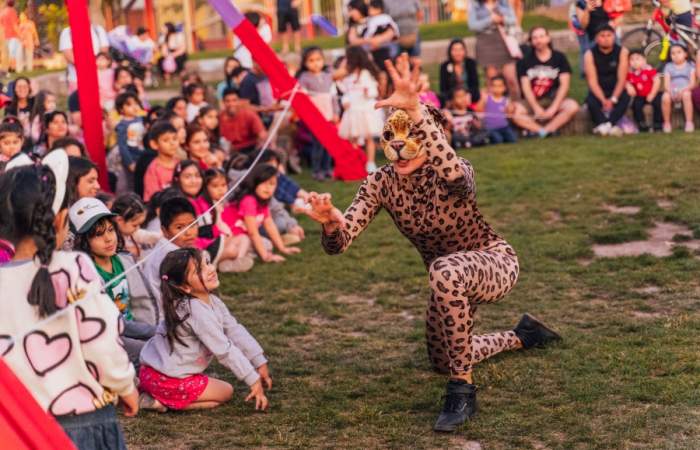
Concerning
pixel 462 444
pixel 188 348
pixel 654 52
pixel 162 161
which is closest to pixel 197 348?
pixel 188 348

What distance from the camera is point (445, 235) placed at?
17.2 ft

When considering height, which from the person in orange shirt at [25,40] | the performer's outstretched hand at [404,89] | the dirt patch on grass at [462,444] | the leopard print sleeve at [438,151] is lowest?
the dirt patch on grass at [462,444]

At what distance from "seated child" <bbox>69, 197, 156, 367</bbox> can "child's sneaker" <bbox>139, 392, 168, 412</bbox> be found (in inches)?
11.7

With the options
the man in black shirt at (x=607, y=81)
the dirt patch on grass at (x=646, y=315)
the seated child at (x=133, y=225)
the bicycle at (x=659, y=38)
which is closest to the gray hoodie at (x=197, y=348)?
the seated child at (x=133, y=225)

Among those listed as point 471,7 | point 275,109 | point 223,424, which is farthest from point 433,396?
point 471,7

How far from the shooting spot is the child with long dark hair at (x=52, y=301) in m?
3.34

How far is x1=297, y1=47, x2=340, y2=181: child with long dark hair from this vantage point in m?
11.3

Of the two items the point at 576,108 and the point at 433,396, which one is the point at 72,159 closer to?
the point at 433,396

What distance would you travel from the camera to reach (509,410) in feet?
16.4

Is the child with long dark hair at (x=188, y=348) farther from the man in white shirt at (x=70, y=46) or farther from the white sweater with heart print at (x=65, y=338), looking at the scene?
the man in white shirt at (x=70, y=46)

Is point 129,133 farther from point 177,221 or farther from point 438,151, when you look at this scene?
point 438,151

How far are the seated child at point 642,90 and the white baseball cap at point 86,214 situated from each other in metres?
7.78

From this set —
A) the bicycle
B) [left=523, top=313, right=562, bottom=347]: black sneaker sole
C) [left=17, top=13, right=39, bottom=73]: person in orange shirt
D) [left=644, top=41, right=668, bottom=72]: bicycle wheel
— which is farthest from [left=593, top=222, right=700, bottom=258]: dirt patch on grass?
[left=644, top=41, right=668, bottom=72]: bicycle wheel

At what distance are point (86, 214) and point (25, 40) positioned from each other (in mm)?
3170
